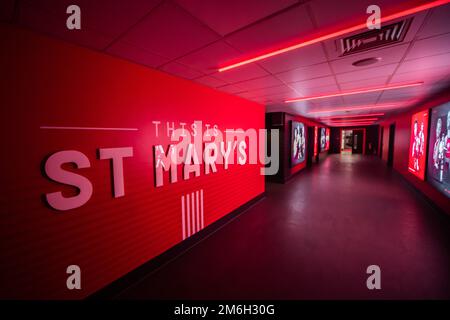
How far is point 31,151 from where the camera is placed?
1.49m

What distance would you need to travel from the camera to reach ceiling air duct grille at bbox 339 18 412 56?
5.04ft

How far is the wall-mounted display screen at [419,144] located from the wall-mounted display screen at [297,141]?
337 centimetres

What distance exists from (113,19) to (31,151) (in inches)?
49.2

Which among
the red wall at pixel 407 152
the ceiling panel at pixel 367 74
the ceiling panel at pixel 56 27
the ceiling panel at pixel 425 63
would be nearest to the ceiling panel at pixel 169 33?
the ceiling panel at pixel 56 27

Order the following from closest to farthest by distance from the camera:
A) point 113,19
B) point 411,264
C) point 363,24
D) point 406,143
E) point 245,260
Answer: point 113,19 < point 363,24 < point 411,264 < point 245,260 < point 406,143

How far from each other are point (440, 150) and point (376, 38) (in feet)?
11.2

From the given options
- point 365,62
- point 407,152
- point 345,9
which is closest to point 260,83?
point 365,62

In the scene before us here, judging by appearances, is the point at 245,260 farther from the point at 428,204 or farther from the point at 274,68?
the point at 428,204

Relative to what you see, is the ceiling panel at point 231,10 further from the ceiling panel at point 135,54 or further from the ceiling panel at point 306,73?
the ceiling panel at point 306,73

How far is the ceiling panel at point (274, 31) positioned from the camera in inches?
54.0

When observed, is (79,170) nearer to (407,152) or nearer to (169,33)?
(169,33)

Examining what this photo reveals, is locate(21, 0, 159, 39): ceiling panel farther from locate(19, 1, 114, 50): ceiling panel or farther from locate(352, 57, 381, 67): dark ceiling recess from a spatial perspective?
locate(352, 57, 381, 67): dark ceiling recess
